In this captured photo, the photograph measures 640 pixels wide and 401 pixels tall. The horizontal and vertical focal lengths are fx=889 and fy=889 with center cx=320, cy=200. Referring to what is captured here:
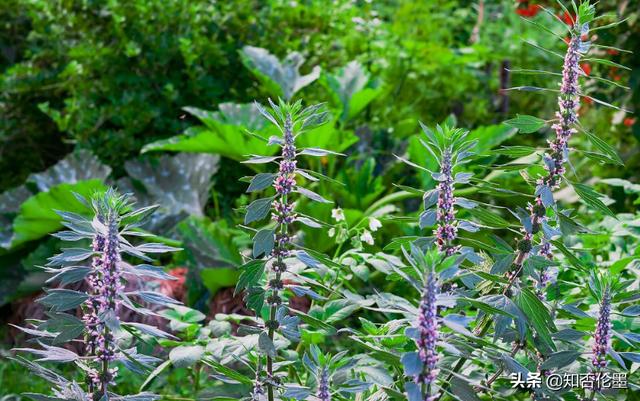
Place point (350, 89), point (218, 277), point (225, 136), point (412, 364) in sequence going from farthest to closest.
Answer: point (350, 89)
point (225, 136)
point (218, 277)
point (412, 364)

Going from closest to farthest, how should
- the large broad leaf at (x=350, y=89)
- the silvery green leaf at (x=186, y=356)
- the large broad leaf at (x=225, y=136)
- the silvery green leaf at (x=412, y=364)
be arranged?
the silvery green leaf at (x=412, y=364) < the silvery green leaf at (x=186, y=356) < the large broad leaf at (x=225, y=136) < the large broad leaf at (x=350, y=89)

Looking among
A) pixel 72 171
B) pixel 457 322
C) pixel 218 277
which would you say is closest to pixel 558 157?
pixel 457 322

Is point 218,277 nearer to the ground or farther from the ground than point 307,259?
farther from the ground

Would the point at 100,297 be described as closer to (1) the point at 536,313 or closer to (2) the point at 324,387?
(2) the point at 324,387

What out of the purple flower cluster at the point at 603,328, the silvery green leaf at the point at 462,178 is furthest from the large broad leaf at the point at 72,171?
the purple flower cluster at the point at 603,328

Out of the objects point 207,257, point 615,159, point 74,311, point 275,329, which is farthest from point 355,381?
point 74,311

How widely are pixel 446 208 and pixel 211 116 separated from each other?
2.72 m

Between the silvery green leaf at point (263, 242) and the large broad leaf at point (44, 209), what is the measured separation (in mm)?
2247

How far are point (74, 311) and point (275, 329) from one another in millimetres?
2559

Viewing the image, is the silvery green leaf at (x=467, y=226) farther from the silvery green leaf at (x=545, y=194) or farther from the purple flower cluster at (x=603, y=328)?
the purple flower cluster at (x=603, y=328)

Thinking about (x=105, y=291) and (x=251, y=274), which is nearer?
(x=105, y=291)

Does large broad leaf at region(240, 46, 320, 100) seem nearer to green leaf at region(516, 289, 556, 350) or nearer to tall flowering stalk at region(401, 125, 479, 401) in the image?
tall flowering stalk at region(401, 125, 479, 401)

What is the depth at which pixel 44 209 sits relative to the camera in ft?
12.5

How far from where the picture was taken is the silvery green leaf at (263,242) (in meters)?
1.61
